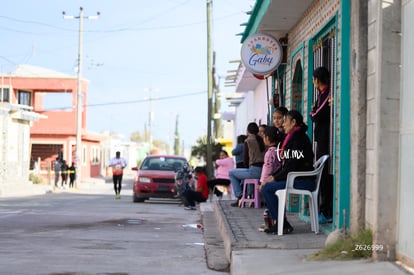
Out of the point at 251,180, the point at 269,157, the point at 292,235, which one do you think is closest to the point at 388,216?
the point at 292,235

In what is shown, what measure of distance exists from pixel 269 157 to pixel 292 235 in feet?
6.12

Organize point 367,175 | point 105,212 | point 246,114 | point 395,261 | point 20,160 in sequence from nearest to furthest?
point 395,261, point 367,175, point 105,212, point 246,114, point 20,160

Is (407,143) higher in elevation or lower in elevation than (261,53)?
lower

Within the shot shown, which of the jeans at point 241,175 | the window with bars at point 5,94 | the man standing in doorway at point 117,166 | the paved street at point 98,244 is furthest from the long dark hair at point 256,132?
the window with bars at point 5,94

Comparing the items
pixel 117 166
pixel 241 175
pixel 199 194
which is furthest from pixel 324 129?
pixel 117 166

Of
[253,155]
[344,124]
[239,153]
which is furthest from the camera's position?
[239,153]

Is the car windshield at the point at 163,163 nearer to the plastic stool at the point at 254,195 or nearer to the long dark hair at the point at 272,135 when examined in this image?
the plastic stool at the point at 254,195

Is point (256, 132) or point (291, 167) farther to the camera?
point (256, 132)

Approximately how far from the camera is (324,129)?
10.1 m

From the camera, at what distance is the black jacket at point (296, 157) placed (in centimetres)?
931

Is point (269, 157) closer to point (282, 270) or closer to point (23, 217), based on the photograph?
point (282, 270)

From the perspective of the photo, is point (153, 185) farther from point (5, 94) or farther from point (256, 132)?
point (5, 94)

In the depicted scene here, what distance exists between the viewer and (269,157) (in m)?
10.8

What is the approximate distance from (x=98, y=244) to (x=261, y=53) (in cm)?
549
